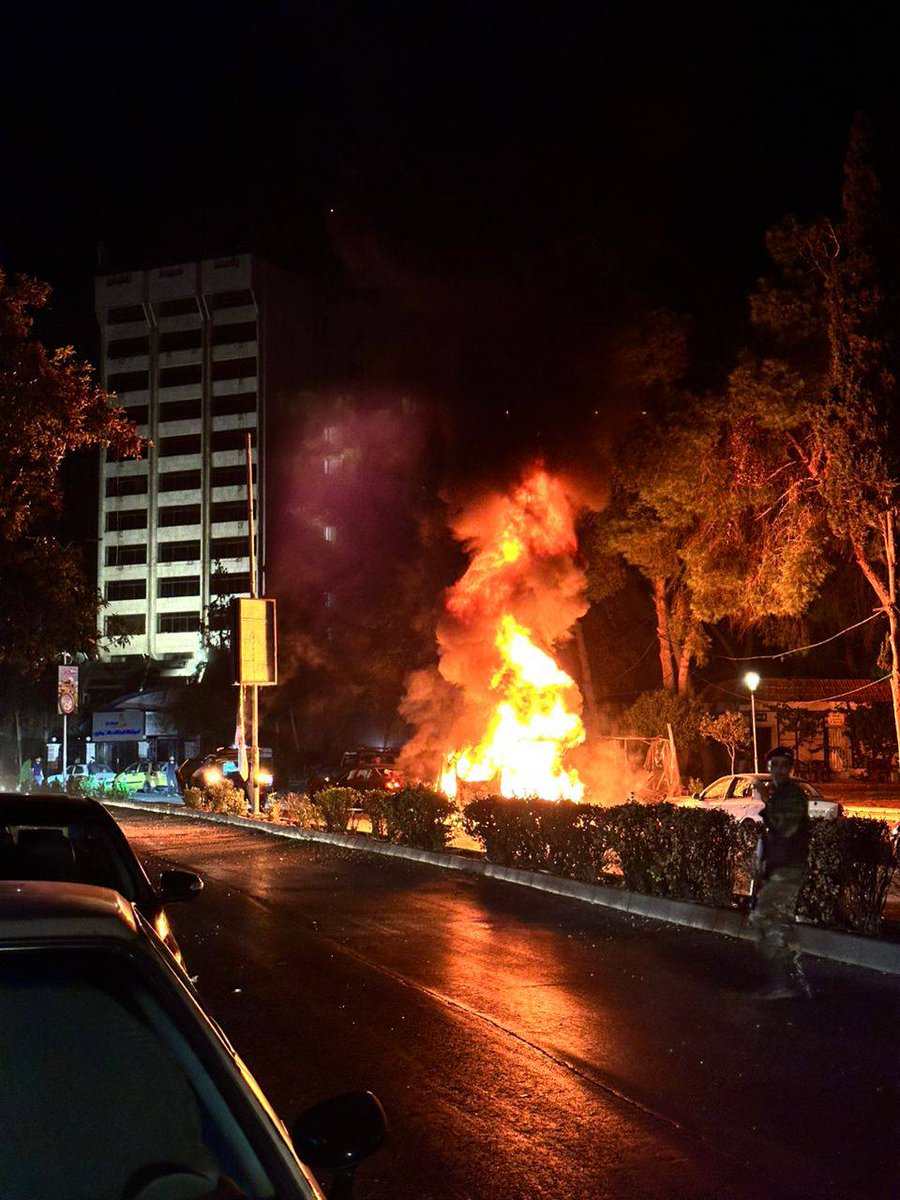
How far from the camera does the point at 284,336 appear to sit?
316 ft

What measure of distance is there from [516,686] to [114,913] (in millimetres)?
29952

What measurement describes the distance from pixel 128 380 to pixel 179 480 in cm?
932

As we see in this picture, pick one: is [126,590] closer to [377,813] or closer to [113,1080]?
[377,813]

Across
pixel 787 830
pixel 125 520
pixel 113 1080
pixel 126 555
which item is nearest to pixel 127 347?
pixel 125 520

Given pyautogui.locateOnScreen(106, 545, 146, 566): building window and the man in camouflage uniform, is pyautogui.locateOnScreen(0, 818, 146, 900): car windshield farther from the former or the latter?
pyautogui.locateOnScreen(106, 545, 146, 566): building window

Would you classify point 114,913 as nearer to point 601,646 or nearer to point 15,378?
point 15,378

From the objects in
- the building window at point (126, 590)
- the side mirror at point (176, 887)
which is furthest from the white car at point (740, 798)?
the building window at point (126, 590)

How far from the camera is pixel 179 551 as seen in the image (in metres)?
96.1

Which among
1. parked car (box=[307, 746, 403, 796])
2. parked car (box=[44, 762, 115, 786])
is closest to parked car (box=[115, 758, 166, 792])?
parked car (box=[44, 762, 115, 786])

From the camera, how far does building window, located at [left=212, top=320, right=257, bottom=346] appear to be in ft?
311

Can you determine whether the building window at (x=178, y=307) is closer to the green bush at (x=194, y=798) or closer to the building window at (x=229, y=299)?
the building window at (x=229, y=299)

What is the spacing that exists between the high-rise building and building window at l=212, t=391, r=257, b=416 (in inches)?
3.6

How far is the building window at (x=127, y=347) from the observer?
9875 centimetres

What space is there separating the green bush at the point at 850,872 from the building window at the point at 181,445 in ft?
294
